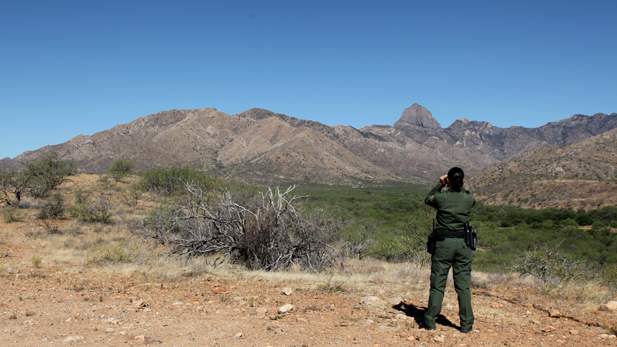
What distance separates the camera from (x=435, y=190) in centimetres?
477

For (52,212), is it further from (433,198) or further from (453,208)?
(453,208)

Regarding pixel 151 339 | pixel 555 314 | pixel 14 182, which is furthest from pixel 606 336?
pixel 14 182

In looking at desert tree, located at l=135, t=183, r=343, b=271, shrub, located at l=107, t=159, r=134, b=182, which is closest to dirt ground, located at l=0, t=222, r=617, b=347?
desert tree, located at l=135, t=183, r=343, b=271

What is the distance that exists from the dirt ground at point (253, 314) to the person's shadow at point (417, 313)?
0.05 ft

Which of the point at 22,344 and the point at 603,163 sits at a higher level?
the point at 603,163

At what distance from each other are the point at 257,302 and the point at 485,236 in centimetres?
2452

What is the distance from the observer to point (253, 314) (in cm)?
486

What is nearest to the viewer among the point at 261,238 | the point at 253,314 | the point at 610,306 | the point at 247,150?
the point at 253,314

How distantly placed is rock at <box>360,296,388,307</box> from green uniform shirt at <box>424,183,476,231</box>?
1.75 m

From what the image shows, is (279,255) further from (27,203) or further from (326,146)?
(326,146)

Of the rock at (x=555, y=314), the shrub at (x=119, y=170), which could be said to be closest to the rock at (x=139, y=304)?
the rock at (x=555, y=314)

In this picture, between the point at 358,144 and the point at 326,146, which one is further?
the point at 358,144

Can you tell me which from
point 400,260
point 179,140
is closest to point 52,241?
point 400,260

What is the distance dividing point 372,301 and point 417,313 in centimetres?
75
